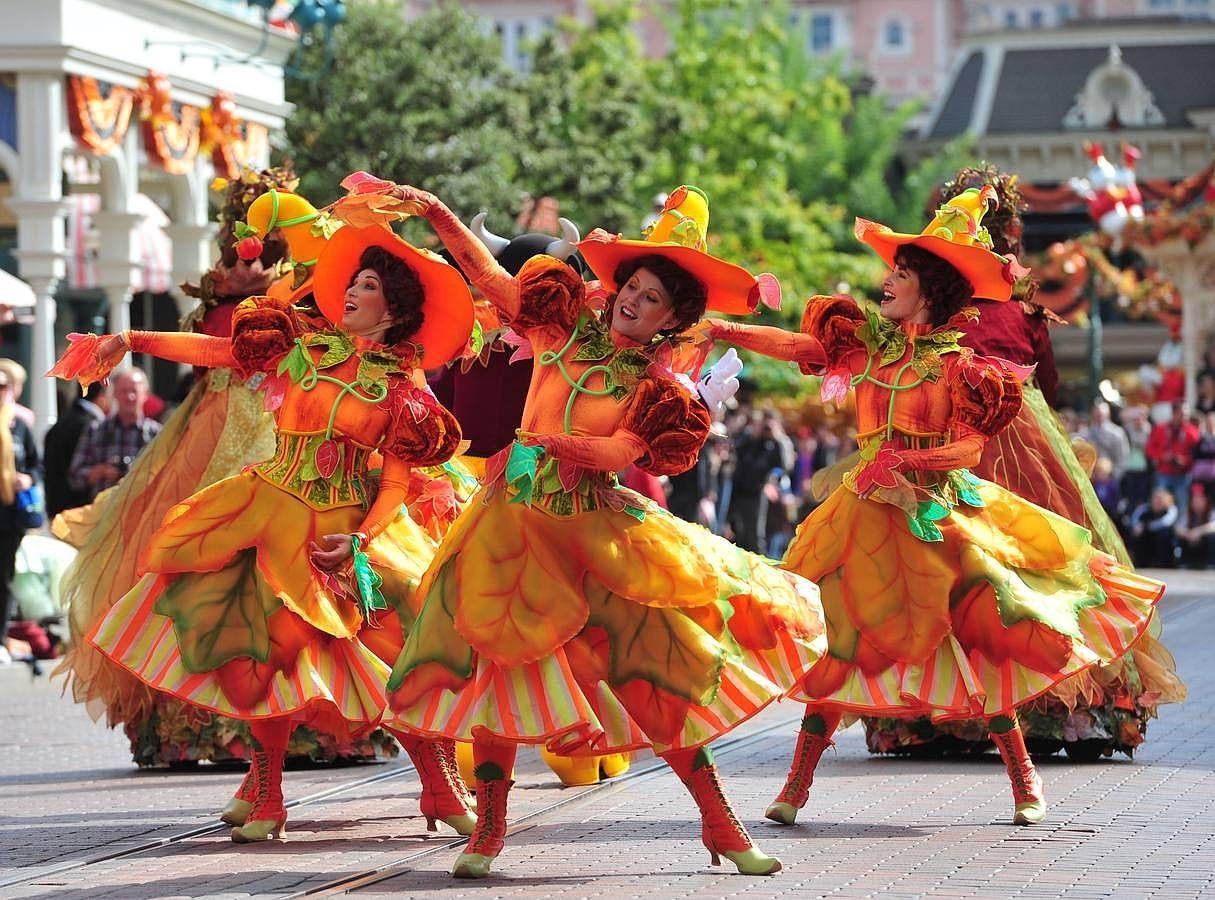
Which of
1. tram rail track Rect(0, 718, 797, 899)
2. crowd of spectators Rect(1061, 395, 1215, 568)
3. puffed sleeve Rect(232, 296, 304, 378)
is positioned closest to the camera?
tram rail track Rect(0, 718, 797, 899)

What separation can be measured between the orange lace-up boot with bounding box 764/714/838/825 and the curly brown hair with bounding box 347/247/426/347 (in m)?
1.86

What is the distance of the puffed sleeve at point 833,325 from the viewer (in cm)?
785

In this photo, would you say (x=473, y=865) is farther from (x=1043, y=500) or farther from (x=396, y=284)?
(x=1043, y=500)

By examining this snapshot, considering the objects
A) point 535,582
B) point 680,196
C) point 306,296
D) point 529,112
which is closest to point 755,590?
point 535,582

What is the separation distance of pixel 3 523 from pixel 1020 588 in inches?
287

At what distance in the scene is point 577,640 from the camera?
666 centimetres

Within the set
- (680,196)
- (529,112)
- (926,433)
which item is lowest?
(926,433)

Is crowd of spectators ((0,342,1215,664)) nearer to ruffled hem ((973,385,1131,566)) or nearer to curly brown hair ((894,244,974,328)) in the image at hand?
ruffled hem ((973,385,1131,566))

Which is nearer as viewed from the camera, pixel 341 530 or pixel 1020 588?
pixel 341 530

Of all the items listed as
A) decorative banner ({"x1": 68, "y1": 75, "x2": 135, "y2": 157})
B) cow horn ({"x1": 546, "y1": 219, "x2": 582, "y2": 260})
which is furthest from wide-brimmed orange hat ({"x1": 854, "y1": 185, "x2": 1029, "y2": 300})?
decorative banner ({"x1": 68, "y1": 75, "x2": 135, "y2": 157})

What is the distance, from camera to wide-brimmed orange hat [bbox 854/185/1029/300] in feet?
25.7

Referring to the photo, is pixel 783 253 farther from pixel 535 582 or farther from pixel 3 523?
pixel 535 582

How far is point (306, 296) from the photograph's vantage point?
324 inches

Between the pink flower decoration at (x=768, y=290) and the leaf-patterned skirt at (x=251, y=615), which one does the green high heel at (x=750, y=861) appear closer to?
the leaf-patterned skirt at (x=251, y=615)
